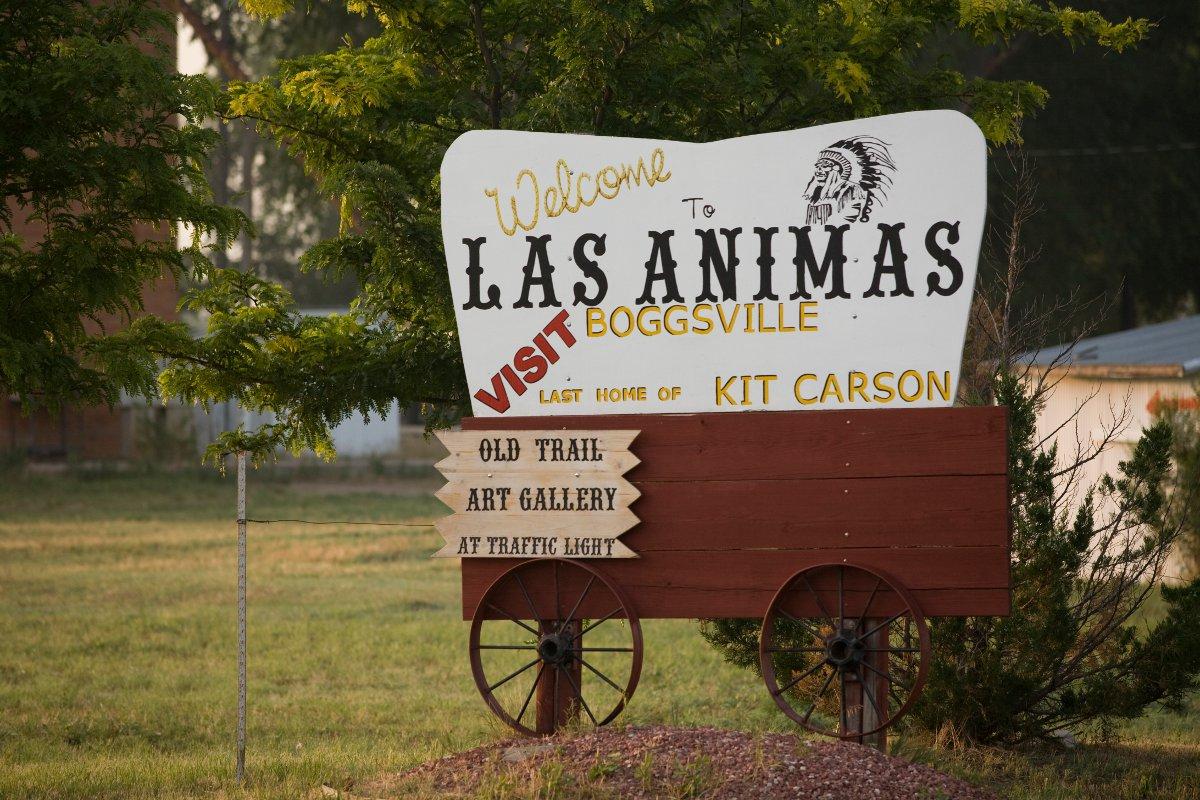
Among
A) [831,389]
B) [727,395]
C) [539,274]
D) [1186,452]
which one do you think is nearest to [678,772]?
[727,395]

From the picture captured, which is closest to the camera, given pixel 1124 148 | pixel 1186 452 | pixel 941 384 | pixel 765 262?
pixel 941 384

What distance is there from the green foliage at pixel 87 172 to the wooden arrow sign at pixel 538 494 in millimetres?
2004

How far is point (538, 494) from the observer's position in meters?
6.89

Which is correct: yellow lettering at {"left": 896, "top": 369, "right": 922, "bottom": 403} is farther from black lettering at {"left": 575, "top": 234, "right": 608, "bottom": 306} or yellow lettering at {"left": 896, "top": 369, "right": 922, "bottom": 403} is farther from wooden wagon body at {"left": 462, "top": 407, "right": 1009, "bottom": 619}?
black lettering at {"left": 575, "top": 234, "right": 608, "bottom": 306}

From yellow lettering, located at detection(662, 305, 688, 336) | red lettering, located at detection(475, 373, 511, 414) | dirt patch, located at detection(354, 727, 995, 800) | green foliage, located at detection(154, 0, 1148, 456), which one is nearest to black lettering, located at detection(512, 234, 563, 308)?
red lettering, located at detection(475, 373, 511, 414)

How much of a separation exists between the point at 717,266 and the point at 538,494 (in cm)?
144

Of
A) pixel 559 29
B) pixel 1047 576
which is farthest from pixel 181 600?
pixel 1047 576

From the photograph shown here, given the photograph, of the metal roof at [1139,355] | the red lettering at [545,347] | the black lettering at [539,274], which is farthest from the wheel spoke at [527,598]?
the metal roof at [1139,355]

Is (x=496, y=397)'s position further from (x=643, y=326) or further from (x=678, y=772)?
(x=678, y=772)

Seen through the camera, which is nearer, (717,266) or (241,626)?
(717,266)

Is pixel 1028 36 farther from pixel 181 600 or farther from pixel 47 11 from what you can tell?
pixel 47 11

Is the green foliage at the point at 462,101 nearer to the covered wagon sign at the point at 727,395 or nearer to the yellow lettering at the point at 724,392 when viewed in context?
the covered wagon sign at the point at 727,395

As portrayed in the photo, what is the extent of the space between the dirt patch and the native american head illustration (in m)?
2.53

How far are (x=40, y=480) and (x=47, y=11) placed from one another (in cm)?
2736
